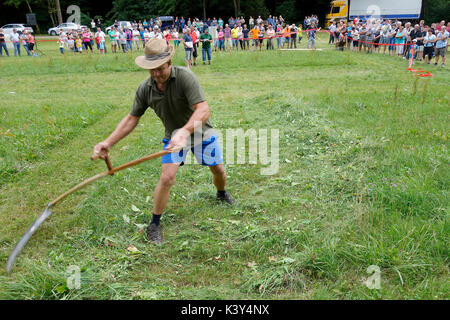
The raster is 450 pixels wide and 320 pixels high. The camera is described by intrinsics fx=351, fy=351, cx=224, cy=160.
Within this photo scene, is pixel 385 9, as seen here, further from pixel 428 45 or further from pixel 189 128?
pixel 189 128

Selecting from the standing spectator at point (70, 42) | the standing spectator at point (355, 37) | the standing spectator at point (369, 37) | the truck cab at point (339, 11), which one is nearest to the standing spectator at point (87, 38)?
the standing spectator at point (70, 42)

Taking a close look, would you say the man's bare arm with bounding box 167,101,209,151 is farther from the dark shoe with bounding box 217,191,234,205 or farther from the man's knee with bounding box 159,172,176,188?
the dark shoe with bounding box 217,191,234,205

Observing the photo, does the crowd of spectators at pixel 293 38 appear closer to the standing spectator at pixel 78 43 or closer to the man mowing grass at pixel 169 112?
the standing spectator at pixel 78 43

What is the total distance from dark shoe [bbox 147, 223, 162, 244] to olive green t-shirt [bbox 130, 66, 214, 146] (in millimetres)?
951

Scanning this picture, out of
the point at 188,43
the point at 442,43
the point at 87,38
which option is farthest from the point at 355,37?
the point at 87,38

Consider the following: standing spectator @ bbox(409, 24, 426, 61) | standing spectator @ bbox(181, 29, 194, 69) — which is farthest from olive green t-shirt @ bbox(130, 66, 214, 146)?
standing spectator @ bbox(409, 24, 426, 61)

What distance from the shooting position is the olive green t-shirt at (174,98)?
336 cm

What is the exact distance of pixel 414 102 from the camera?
7.81m

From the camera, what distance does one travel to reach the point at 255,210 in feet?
13.4

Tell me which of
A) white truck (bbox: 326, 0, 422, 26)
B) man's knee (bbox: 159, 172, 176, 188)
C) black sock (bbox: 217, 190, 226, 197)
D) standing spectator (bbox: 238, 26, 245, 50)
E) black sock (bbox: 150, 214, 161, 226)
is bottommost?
black sock (bbox: 217, 190, 226, 197)

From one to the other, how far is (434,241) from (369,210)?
645 millimetres

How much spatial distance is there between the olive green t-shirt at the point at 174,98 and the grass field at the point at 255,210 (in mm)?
1143

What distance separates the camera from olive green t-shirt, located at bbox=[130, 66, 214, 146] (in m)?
3.36

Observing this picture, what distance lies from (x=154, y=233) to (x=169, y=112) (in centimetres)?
125
